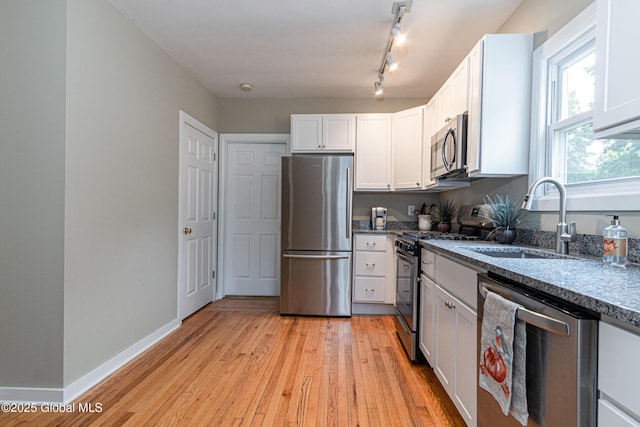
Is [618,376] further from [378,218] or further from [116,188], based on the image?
[378,218]

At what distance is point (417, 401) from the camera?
1855mm

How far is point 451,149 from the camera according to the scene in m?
2.33

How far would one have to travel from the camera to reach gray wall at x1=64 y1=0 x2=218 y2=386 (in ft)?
6.11

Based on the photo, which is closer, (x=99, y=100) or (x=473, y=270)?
(x=473, y=270)

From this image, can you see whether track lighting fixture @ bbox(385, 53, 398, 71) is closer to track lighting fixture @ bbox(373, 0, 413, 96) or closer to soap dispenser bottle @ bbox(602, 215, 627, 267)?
track lighting fixture @ bbox(373, 0, 413, 96)

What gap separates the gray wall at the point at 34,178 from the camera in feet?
5.86

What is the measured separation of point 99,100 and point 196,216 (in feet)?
5.25

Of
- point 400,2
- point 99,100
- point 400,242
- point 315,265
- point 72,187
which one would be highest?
point 400,2

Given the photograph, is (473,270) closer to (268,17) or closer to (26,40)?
(268,17)

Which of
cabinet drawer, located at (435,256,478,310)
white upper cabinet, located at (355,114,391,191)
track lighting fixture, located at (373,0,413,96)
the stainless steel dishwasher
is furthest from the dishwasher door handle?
white upper cabinet, located at (355,114,391,191)

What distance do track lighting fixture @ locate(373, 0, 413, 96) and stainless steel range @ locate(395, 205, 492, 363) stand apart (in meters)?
1.50

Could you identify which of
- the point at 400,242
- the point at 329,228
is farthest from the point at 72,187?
the point at 400,242

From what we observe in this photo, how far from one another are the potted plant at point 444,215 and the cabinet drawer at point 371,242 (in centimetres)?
61

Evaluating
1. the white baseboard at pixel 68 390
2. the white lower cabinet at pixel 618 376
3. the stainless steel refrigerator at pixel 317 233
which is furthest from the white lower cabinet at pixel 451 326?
the white baseboard at pixel 68 390
